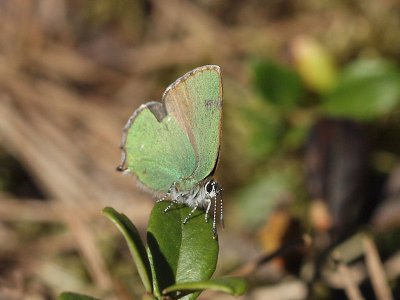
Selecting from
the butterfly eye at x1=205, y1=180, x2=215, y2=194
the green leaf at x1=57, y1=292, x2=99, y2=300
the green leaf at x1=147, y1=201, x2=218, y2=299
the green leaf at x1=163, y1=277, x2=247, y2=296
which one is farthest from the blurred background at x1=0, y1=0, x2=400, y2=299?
the green leaf at x1=163, y1=277, x2=247, y2=296

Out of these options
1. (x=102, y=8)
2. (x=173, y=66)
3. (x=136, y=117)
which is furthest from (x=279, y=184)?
(x=102, y=8)

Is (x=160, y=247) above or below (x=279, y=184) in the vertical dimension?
below

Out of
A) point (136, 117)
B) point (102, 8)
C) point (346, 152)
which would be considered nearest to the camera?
point (136, 117)

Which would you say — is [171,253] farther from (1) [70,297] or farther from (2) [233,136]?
(2) [233,136]

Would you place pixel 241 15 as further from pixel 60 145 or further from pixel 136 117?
pixel 136 117

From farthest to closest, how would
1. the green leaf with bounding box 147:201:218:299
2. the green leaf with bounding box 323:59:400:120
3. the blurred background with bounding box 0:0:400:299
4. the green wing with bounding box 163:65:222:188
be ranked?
the green leaf with bounding box 323:59:400:120
the blurred background with bounding box 0:0:400:299
the green wing with bounding box 163:65:222:188
the green leaf with bounding box 147:201:218:299

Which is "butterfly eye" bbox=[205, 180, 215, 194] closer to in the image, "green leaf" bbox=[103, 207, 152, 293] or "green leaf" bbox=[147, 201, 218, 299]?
"green leaf" bbox=[147, 201, 218, 299]

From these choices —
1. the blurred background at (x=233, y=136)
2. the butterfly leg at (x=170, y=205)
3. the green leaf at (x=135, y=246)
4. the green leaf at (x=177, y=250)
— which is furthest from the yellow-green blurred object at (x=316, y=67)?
the green leaf at (x=135, y=246)
